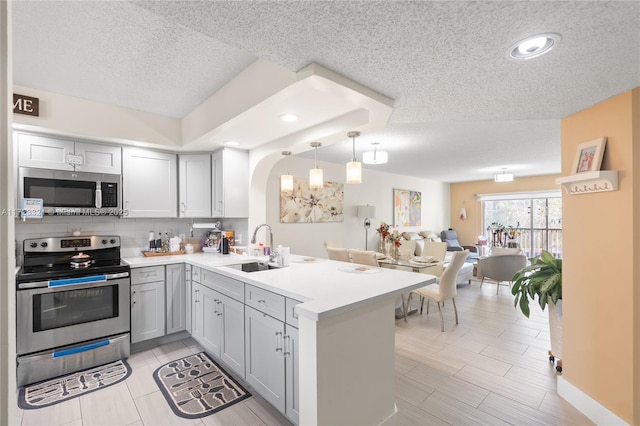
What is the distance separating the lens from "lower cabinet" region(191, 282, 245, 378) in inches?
91.2

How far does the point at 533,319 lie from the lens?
13.1ft

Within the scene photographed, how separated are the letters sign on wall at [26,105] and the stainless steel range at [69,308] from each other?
3.65ft

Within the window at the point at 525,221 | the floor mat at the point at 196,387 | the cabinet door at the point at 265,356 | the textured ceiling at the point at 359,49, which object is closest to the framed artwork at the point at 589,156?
the textured ceiling at the point at 359,49

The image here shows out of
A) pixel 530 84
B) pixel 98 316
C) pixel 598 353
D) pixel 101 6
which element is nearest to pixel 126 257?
pixel 98 316

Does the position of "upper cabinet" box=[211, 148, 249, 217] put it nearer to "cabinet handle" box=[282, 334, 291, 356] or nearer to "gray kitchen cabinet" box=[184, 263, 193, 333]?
"gray kitchen cabinet" box=[184, 263, 193, 333]

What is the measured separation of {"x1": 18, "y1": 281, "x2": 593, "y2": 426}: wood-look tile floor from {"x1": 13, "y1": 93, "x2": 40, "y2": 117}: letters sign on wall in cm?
234

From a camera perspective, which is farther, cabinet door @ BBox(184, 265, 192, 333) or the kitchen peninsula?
cabinet door @ BBox(184, 265, 192, 333)

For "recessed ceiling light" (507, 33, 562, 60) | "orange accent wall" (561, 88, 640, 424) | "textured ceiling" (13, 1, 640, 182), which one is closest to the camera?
"textured ceiling" (13, 1, 640, 182)

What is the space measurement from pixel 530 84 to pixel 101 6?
7.83ft

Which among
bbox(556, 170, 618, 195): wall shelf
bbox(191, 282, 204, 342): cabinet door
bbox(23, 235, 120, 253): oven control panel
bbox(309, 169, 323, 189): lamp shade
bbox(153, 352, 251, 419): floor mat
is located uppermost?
bbox(309, 169, 323, 189): lamp shade

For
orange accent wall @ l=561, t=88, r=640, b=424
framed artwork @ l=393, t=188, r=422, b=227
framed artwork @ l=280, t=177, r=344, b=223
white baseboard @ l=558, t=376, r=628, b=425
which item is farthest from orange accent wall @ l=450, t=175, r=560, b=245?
white baseboard @ l=558, t=376, r=628, b=425

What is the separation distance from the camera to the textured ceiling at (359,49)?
1138 millimetres

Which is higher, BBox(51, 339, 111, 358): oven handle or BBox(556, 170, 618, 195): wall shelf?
BBox(556, 170, 618, 195): wall shelf

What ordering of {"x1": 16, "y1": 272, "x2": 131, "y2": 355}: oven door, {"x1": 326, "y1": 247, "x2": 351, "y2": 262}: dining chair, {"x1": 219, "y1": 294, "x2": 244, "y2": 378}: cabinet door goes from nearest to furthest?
{"x1": 219, "y1": 294, "x2": 244, "y2": 378}: cabinet door, {"x1": 16, "y1": 272, "x2": 131, "y2": 355}: oven door, {"x1": 326, "y1": 247, "x2": 351, "y2": 262}: dining chair
